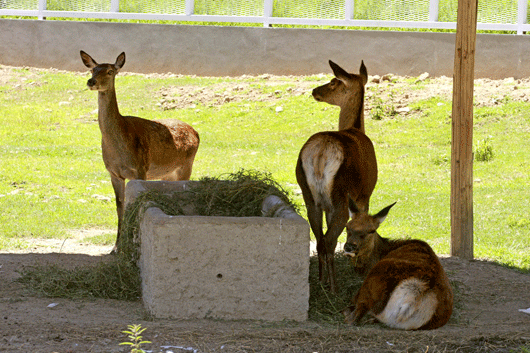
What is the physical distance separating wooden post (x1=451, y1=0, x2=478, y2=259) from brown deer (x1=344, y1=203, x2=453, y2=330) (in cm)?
250

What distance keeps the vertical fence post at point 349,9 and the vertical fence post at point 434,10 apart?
1.99 meters

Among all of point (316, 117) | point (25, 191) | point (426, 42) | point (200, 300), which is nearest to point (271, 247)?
point (200, 300)

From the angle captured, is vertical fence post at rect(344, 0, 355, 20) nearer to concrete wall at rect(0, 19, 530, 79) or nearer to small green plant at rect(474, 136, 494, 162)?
concrete wall at rect(0, 19, 530, 79)

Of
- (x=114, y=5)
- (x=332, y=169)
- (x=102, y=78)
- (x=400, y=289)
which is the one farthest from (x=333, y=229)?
(x=114, y=5)

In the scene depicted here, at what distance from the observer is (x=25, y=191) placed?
1197cm

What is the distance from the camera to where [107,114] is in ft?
27.2

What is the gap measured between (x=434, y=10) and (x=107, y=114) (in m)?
12.8

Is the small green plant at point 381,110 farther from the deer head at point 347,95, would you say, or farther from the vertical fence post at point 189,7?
the deer head at point 347,95

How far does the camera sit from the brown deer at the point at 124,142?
27.2 feet

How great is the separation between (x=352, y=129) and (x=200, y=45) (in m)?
12.6

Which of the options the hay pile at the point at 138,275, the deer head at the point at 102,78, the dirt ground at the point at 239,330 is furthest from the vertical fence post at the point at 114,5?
the hay pile at the point at 138,275

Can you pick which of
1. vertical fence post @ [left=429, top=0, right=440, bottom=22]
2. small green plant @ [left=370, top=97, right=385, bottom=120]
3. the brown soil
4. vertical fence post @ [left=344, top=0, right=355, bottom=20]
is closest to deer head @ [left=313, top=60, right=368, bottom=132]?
the brown soil

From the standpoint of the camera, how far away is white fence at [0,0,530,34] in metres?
18.8

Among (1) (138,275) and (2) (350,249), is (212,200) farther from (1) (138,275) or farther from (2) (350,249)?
(2) (350,249)
